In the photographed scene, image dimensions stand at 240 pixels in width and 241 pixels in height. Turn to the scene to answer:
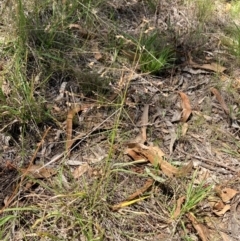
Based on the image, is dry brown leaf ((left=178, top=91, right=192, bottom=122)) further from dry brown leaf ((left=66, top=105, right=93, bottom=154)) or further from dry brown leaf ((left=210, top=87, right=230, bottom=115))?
dry brown leaf ((left=66, top=105, right=93, bottom=154))

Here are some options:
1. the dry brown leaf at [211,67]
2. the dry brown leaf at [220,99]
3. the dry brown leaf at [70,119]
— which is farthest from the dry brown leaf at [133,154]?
the dry brown leaf at [211,67]

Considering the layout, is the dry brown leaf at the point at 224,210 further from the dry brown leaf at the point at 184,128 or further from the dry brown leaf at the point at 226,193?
the dry brown leaf at the point at 184,128

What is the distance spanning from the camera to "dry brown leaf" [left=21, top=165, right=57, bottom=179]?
74.3 inches

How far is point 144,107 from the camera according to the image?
228 cm

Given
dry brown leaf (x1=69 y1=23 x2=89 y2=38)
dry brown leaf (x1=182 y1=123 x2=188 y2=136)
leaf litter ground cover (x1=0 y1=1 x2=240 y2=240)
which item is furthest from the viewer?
dry brown leaf (x1=69 y1=23 x2=89 y2=38)

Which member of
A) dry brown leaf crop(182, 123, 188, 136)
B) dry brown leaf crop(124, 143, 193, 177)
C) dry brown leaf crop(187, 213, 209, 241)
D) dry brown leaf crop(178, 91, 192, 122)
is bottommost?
dry brown leaf crop(187, 213, 209, 241)

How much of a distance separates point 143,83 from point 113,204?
77 centimetres

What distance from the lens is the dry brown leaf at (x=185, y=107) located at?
2261 mm

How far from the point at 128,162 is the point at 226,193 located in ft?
1.56

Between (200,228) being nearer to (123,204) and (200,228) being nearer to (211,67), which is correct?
(123,204)

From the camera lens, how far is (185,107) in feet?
7.57

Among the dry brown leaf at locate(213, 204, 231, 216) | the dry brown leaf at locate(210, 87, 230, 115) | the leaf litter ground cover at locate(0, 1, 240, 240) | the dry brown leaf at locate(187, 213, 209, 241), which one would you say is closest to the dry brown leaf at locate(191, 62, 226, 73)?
the leaf litter ground cover at locate(0, 1, 240, 240)

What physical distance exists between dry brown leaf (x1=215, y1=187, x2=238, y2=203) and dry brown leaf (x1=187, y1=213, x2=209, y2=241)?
0.19m

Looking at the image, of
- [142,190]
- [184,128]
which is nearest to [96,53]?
[184,128]
